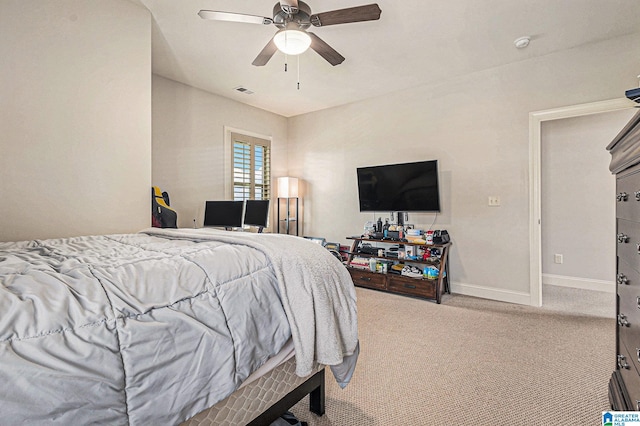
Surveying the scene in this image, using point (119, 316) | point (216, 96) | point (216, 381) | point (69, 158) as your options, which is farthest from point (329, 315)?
point (216, 96)

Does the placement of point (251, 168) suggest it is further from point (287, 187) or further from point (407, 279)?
point (407, 279)

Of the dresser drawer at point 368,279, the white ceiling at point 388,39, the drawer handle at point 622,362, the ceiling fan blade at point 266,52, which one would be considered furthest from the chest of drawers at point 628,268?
the dresser drawer at point 368,279

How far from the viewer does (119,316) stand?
31.5 inches

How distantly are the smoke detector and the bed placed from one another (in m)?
3.00

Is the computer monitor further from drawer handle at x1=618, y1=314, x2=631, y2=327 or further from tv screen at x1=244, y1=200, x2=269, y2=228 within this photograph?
drawer handle at x1=618, y1=314, x2=631, y2=327

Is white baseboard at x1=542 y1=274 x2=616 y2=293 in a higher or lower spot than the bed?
lower

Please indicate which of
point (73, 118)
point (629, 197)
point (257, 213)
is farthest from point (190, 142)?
point (629, 197)

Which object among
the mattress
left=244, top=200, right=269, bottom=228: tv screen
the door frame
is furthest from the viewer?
left=244, top=200, right=269, bottom=228: tv screen

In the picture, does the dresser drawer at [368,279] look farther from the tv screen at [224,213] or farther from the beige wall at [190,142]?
the beige wall at [190,142]

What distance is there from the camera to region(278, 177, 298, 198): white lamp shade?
510cm

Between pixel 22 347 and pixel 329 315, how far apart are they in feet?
2.94

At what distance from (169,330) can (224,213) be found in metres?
3.10

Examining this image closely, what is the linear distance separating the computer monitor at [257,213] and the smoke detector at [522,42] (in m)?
3.05

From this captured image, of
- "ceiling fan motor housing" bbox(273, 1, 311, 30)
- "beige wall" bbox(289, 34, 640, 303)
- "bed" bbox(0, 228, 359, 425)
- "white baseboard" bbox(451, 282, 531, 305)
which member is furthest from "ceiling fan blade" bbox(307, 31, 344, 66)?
"white baseboard" bbox(451, 282, 531, 305)
